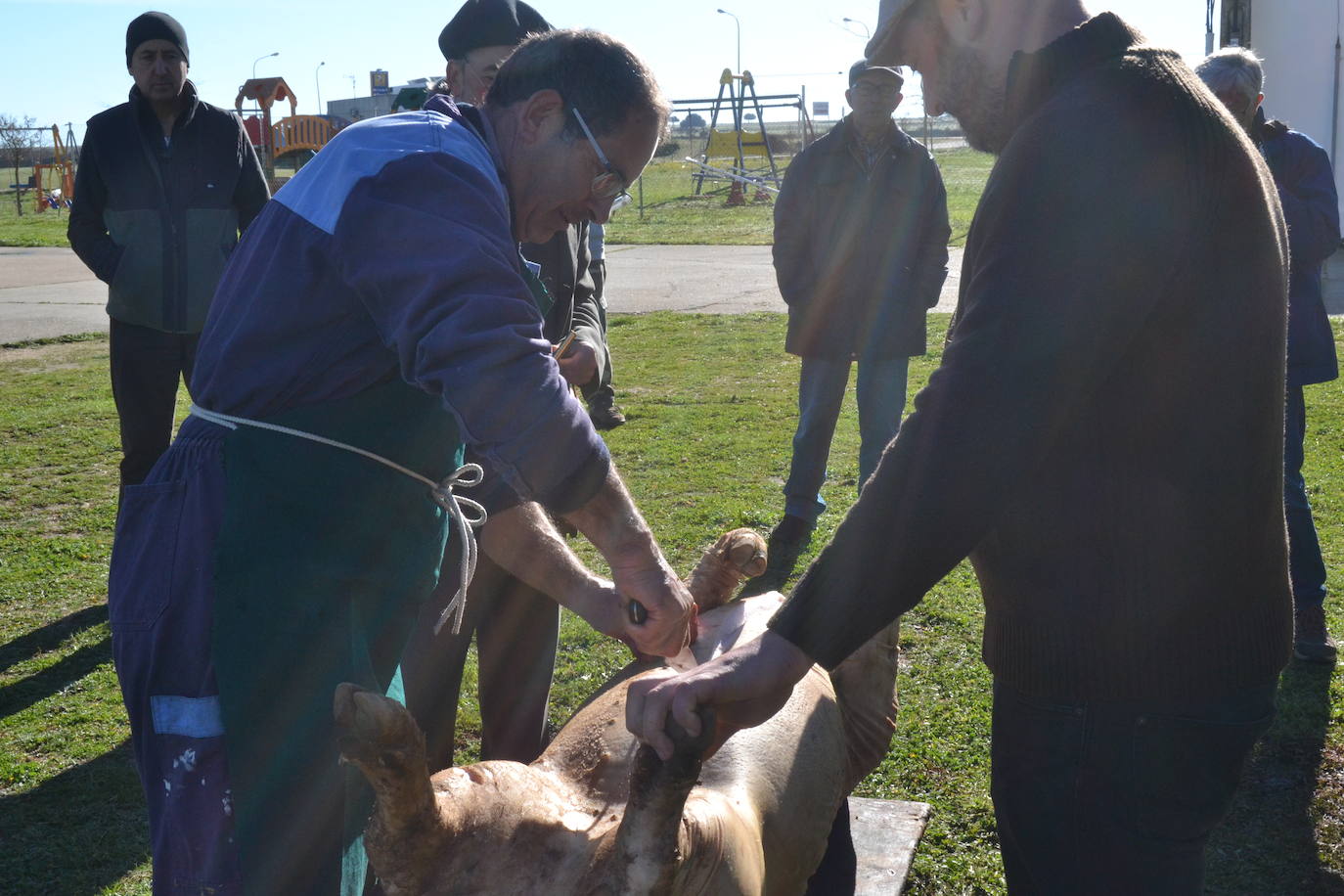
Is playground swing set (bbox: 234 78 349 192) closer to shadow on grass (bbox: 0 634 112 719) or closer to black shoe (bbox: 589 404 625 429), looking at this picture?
black shoe (bbox: 589 404 625 429)

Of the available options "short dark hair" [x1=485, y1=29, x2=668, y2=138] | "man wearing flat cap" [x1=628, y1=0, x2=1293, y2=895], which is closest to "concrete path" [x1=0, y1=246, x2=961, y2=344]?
"short dark hair" [x1=485, y1=29, x2=668, y2=138]

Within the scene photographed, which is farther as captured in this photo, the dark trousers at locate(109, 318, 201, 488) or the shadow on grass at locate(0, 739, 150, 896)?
the dark trousers at locate(109, 318, 201, 488)

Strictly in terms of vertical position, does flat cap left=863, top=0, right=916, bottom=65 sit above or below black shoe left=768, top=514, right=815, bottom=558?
above

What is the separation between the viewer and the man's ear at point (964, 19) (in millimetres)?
1746

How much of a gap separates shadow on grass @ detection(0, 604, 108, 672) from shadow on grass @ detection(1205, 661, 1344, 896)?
165 inches

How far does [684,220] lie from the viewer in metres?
24.8

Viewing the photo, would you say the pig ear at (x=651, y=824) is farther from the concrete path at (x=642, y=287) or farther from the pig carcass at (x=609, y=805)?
the concrete path at (x=642, y=287)

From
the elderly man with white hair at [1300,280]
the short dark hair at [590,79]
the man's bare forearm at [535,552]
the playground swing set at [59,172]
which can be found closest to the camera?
the short dark hair at [590,79]

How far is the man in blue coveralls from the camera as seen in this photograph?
5.65 feet

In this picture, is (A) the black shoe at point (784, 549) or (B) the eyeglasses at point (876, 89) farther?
(B) the eyeglasses at point (876, 89)

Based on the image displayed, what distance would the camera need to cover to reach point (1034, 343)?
1531mm

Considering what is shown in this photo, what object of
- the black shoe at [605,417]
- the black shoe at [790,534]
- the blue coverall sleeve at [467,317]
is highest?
the blue coverall sleeve at [467,317]

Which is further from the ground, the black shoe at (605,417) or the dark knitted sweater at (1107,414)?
the dark knitted sweater at (1107,414)

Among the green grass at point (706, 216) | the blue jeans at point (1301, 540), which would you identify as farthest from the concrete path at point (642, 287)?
the blue jeans at point (1301, 540)
